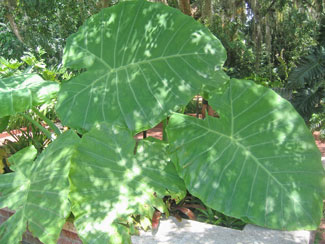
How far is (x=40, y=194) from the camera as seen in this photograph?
1.94 meters

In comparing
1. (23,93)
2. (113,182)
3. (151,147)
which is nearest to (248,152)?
(151,147)

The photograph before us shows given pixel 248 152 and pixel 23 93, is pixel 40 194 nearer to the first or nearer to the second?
pixel 23 93

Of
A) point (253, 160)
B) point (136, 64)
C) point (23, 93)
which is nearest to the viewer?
point (253, 160)

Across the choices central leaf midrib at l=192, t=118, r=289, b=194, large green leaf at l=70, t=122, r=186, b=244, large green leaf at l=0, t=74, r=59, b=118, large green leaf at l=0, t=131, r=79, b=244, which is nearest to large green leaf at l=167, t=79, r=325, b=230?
central leaf midrib at l=192, t=118, r=289, b=194

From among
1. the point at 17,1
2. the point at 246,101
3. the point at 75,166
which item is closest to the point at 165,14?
the point at 246,101

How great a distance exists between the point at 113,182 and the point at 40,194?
0.42 meters

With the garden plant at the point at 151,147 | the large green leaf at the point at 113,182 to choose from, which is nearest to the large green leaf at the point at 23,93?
the garden plant at the point at 151,147

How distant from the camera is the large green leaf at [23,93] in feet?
6.63

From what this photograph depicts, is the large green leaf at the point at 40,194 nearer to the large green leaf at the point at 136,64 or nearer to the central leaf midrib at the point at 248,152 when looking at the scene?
the large green leaf at the point at 136,64

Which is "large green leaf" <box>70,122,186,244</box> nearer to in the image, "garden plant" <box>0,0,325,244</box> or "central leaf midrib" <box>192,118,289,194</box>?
"garden plant" <box>0,0,325,244</box>

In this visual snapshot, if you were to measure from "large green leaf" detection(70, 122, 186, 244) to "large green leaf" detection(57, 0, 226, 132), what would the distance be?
0.54ft

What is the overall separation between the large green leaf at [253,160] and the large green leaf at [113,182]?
191 mm

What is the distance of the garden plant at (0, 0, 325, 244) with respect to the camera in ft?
6.06

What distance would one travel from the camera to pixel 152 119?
2.08m
